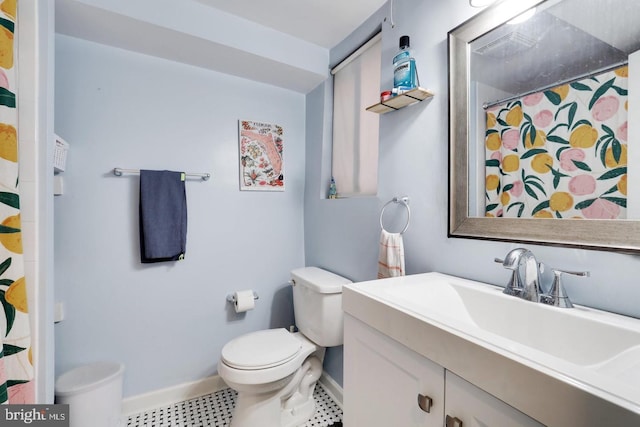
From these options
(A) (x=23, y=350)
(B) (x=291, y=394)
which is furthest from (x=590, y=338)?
(A) (x=23, y=350)

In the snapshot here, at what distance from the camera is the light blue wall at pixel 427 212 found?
2.55ft

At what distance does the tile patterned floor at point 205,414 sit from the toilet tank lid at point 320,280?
740 millimetres

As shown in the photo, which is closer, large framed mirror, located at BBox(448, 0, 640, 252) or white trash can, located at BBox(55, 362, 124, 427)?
large framed mirror, located at BBox(448, 0, 640, 252)

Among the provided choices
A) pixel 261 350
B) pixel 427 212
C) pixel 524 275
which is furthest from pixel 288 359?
pixel 524 275

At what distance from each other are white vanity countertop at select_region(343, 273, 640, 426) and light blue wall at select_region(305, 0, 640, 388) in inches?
2.9

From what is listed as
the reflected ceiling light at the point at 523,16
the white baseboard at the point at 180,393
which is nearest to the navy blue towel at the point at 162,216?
the white baseboard at the point at 180,393

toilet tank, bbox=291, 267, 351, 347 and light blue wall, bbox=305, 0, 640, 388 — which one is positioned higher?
light blue wall, bbox=305, 0, 640, 388

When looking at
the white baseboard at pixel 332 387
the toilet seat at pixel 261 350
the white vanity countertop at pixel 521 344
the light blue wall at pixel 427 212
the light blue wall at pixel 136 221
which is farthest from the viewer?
the white baseboard at pixel 332 387

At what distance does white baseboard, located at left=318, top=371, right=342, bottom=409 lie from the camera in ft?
5.75

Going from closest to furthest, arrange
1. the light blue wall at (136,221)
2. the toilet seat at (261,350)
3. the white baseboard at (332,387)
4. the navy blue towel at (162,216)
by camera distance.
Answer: the toilet seat at (261,350) < the light blue wall at (136,221) < the navy blue towel at (162,216) < the white baseboard at (332,387)

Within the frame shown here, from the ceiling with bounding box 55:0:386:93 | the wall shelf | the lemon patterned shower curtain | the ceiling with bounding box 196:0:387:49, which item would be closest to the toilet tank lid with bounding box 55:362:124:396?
the lemon patterned shower curtain

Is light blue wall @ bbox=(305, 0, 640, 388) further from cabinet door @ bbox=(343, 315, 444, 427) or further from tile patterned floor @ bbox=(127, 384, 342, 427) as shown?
cabinet door @ bbox=(343, 315, 444, 427)

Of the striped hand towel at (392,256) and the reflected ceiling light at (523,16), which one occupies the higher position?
the reflected ceiling light at (523,16)

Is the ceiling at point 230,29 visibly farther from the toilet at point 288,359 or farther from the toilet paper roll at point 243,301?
the toilet paper roll at point 243,301
